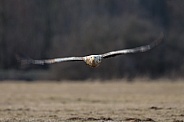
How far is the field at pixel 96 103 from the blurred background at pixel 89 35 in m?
3.96

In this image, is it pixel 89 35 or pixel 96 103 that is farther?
pixel 89 35

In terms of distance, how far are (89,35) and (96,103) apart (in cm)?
1972

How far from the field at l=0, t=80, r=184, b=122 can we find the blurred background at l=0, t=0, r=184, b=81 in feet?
13.0

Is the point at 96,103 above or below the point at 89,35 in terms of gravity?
below

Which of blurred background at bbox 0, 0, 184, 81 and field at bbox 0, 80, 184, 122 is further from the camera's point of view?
blurred background at bbox 0, 0, 184, 81

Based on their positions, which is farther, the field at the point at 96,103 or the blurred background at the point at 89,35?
the blurred background at the point at 89,35

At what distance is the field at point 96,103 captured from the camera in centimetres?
2023

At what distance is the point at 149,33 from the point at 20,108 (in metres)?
24.3

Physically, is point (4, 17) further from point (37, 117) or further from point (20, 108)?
point (37, 117)

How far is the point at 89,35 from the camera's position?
4616cm

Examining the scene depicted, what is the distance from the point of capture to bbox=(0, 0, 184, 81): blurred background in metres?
45.6

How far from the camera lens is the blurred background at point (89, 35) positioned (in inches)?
1795

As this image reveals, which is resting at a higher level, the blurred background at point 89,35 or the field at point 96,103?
the blurred background at point 89,35

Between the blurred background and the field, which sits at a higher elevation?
the blurred background
